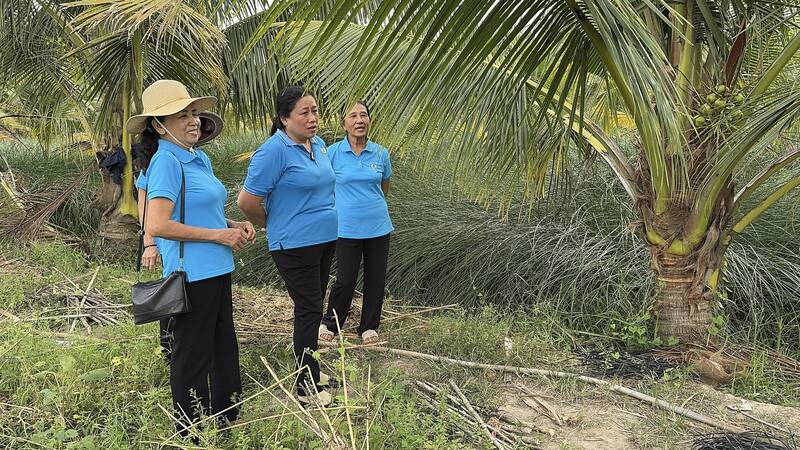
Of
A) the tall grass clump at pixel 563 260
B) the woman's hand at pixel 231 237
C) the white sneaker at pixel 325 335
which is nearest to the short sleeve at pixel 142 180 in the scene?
the woman's hand at pixel 231 237

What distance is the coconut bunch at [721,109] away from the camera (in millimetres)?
3543

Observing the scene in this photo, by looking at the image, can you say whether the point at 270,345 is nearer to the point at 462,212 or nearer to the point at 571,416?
the point at 571,416

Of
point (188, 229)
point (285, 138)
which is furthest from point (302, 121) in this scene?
point (188, 229)

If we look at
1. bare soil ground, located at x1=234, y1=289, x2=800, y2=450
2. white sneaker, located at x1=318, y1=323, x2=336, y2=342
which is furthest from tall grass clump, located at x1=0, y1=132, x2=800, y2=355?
white sneaker, located at x1=318, y1=323, x2=336, y2=342

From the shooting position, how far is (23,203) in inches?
329

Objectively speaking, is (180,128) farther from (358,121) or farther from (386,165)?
(386,165)

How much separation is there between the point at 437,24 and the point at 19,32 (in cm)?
650

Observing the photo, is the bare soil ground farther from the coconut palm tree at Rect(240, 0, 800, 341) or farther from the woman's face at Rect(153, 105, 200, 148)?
the woman's face at Rect(153, 105, 200, 148)

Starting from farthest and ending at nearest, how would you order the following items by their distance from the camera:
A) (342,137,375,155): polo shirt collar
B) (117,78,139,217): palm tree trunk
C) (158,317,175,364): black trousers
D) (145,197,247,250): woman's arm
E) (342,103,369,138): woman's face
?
(117,78,139,217): palm tree trunk, (342,137,375,155): polo shirt collar, (342,103,369,138): woman's face, (158,317,175,364): black trousers, (145,197,247,250): woman's arm

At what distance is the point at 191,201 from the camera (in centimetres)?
306

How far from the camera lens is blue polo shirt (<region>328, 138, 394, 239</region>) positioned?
4.68m

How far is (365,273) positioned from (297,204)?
129 centimetres

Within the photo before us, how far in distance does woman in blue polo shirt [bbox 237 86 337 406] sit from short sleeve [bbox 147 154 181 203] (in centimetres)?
63

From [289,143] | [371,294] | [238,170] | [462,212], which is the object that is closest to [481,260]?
[462,212]
